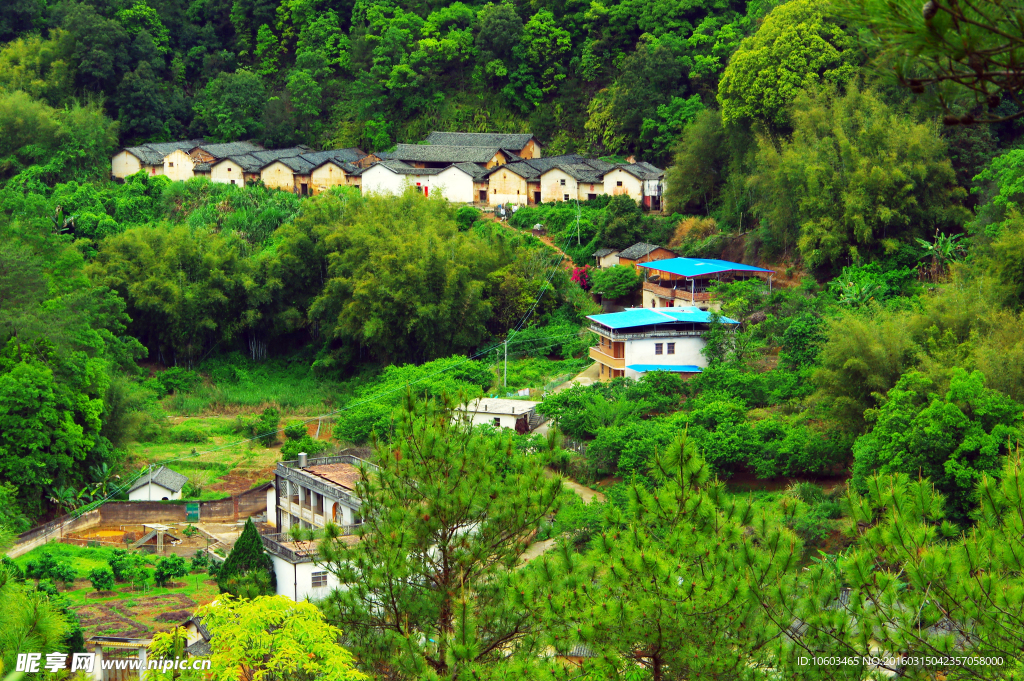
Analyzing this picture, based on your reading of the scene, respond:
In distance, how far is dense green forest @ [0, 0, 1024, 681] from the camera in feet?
27.0

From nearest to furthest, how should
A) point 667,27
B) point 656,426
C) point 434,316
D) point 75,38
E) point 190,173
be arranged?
point 656,426 → point 434,316 → point 667,27 → point 190,173 → point 75,38

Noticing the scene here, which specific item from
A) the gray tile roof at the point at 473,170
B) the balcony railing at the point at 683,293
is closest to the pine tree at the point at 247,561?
the balcony railing at the point at 683,293

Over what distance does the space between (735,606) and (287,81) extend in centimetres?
3653

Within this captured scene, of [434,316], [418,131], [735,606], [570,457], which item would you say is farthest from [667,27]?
[735,606]

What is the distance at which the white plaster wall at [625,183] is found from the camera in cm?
3359

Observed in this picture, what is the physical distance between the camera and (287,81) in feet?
137

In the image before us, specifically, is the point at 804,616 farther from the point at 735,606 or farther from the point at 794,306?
the point at 794,306

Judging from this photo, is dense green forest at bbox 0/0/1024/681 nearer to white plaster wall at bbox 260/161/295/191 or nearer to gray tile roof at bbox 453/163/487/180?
white plaster wall at bbox 260/161/295/191

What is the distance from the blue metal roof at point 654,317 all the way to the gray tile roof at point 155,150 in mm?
18716

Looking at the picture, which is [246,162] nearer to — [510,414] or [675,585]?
[510,414]

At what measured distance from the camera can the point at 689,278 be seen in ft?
92.3

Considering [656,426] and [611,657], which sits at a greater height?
[611,657]

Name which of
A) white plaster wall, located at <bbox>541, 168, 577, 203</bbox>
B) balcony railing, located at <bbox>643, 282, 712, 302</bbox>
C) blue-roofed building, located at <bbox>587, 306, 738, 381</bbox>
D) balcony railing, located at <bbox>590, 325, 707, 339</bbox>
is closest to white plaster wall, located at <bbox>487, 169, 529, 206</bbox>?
white plaster wall, located at <bbox>541, 168, 577, 203</bbox>

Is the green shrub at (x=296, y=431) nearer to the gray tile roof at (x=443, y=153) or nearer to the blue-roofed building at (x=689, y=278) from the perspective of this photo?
the blue-roofed building at (x=689, y=278)
